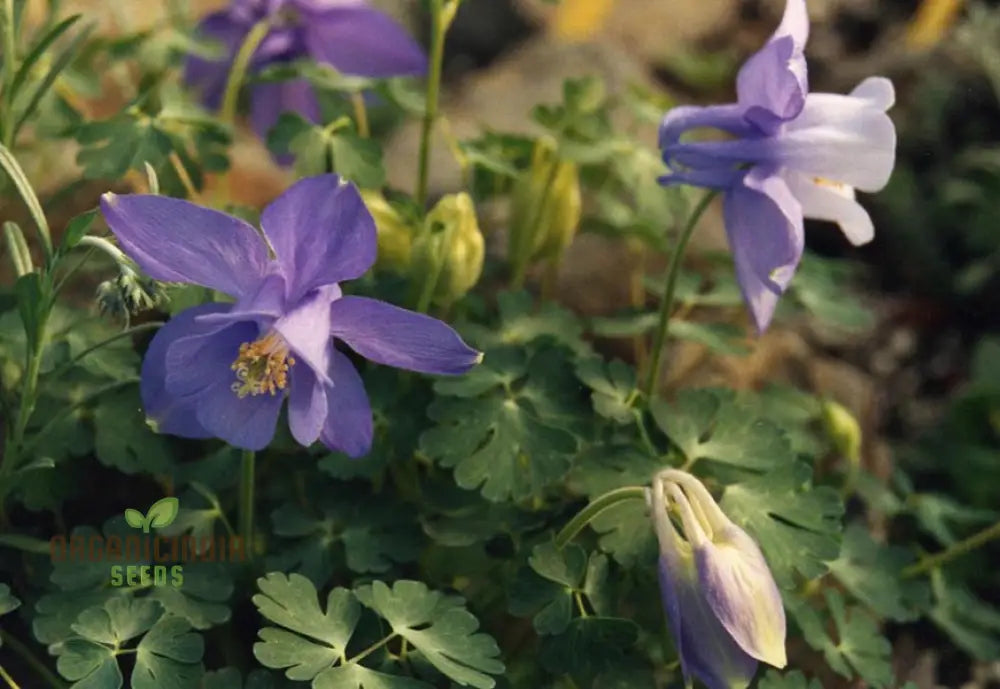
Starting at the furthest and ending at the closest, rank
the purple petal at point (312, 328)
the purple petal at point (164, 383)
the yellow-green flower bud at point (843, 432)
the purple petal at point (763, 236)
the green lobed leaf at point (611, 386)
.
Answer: the yellow-green flower bud at point (843, 432) < the green lobed leaf at point (611, 386) < the purple petal at point (763, 236) < the purple petal at point (164, 383) < the purple petal at point (312, 328)

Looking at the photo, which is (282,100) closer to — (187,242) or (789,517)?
(187,242)

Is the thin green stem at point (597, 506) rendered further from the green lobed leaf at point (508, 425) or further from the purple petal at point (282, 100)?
the purple petal at point (282, 100)

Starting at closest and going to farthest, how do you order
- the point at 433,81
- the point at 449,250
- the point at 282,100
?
the point at 449,250
the point at 433,81
the point at 282,100

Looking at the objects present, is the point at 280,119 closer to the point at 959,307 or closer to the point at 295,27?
the point at 295,27

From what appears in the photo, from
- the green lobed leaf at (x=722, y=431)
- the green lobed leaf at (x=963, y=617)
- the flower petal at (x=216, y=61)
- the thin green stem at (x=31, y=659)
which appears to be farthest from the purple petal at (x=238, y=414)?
the green lobed leaf at (x=963, y=617)

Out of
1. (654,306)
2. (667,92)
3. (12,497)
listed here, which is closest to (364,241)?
(12,497)

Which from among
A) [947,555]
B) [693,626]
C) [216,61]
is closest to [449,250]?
[693,626]
